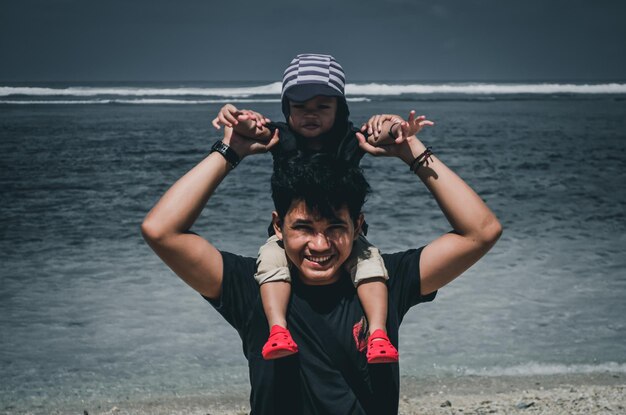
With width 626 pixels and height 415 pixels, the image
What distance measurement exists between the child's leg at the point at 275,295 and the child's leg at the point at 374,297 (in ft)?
0.78

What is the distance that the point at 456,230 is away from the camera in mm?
2420

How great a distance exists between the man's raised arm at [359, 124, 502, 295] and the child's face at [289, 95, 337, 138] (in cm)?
67

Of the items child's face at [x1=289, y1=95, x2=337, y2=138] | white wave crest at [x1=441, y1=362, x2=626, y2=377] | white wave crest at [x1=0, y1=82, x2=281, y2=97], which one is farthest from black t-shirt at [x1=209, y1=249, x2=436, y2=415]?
white wave crest at [x1=0, y1=82, x2=281, y2=97]

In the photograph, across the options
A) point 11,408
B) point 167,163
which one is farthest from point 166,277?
point 167,163

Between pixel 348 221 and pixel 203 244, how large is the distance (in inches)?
18.9

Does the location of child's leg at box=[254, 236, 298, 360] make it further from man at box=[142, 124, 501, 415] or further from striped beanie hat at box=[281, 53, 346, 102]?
striped beanie hat at box=[281, 53, 346, 102]

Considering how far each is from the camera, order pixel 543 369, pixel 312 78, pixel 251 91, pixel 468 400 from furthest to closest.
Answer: pixel 251 91 < pixel 543 369 < pixel 468 400 < pixel 312 78

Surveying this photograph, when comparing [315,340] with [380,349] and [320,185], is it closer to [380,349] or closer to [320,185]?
[380,349]

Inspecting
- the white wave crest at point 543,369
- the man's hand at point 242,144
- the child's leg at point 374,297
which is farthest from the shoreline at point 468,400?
the man's hand at point 242,144

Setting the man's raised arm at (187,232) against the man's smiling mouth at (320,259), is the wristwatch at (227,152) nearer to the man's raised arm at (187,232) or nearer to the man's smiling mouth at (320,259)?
the man's raised arm at (187,232)

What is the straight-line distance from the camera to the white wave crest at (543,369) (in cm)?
522

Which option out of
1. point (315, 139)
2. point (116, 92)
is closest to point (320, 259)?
point (315, 139)

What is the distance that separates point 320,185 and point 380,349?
55cm

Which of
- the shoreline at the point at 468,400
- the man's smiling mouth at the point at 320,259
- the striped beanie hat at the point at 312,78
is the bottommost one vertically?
the shoreline at the point at 468,400
